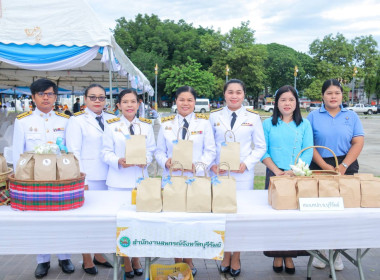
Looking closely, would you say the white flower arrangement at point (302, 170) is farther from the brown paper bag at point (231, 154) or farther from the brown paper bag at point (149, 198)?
the brown paper bag at point (149, 198)

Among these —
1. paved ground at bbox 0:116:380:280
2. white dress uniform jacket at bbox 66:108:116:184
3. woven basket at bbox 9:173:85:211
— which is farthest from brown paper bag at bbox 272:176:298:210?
Answer: white dress uniform jacket at bbox 66:108:116:184

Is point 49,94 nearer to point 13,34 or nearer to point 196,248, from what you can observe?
point 196,248

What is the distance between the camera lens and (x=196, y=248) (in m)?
2.27

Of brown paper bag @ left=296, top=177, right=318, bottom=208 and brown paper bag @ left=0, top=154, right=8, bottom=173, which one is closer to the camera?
brown paper bag @ left=296, top=177, right=318, bottom=208

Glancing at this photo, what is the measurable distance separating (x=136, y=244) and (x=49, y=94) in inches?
64.4

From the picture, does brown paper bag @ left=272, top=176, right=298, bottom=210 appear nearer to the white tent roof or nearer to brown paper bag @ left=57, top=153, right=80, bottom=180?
brown paper bag @ left=57, top=153, right=80, bottom=180

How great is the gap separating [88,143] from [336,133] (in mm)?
2402

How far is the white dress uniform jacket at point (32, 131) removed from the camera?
120 inches

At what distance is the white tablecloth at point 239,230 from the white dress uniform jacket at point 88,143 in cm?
83

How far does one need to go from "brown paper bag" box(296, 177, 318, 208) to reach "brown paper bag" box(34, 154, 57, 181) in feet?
5.55

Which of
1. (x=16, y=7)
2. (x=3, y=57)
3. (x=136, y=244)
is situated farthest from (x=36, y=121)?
(x=16, y=7)

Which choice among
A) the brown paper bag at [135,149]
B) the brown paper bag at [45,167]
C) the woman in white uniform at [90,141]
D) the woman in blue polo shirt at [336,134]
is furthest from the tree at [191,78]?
the brown paper bag at [45,167]

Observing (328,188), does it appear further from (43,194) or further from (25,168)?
(25,168)

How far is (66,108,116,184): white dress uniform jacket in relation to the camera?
10.2ft
